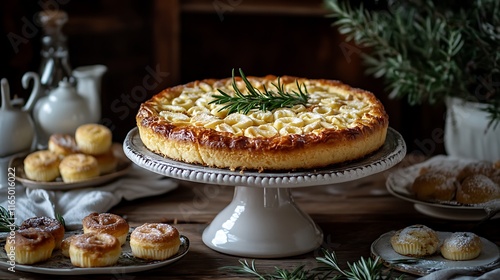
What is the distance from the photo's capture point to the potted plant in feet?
6.23

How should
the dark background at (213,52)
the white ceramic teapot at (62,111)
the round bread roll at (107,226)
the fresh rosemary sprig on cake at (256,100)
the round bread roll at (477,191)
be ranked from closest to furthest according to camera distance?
the round bread roll at (107,226)
the fresh rosemary sprig on cake at (256,100)
the round bread roll at (477,191)
the white ceramic teapot at (62,111)
the dark background at (213,52)

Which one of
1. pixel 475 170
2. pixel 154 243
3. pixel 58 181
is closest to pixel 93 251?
pixel 154 243

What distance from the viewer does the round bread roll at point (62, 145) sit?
6.23ft

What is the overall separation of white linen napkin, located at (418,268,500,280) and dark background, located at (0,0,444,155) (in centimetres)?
176

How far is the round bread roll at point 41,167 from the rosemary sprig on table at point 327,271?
22.9 inches

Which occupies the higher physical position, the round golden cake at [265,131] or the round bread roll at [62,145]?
the round golden cake at [265,131]

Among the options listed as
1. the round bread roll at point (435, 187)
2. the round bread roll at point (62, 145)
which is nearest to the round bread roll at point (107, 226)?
the round bread roll at point (62, 145)

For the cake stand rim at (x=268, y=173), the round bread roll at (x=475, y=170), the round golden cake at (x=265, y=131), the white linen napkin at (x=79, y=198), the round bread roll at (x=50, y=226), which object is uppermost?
the round golden cake at (x=265, y=131)

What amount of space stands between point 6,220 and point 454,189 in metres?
0.98

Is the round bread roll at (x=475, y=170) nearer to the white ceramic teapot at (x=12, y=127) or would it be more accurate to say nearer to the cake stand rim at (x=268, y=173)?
the cake stand rim at (x=268, y=173)

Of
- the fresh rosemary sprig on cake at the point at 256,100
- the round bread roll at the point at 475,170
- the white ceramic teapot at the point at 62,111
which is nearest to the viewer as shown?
the fresh rosemary sprig on cake at the point at 256,100

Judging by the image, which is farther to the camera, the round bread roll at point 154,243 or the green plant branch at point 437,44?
the green plant branch at point 437,44

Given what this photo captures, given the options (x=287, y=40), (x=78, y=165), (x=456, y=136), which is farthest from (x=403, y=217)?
(x=287, y=40)

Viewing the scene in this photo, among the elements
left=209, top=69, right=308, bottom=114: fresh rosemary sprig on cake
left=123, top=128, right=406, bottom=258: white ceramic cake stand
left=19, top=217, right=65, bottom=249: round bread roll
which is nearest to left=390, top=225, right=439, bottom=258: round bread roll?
left=123, top=128, right=406, bottom=258: white ceramic cake stand
